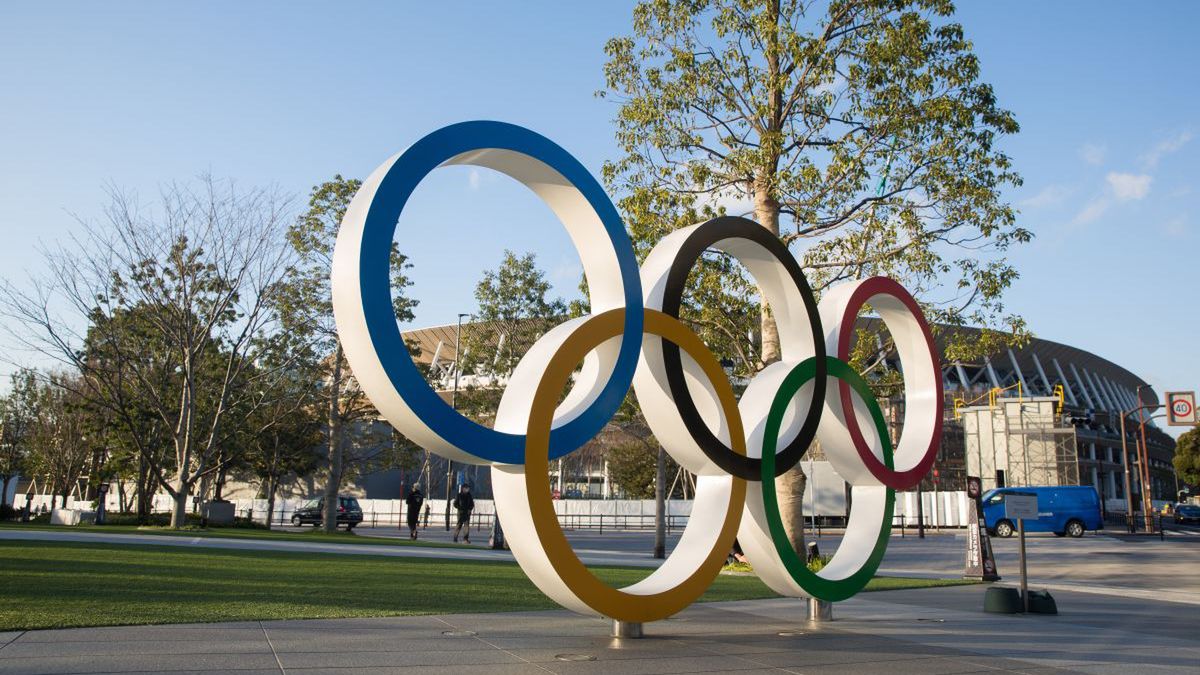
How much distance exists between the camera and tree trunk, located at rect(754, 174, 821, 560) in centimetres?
1464

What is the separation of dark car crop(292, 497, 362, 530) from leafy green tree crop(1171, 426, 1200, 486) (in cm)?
5681

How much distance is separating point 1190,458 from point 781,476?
62.7m

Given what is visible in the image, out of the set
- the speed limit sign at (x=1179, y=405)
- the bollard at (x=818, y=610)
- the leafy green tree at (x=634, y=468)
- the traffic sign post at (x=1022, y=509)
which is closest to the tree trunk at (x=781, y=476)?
the traffic sign post at (x=1022, y=509)

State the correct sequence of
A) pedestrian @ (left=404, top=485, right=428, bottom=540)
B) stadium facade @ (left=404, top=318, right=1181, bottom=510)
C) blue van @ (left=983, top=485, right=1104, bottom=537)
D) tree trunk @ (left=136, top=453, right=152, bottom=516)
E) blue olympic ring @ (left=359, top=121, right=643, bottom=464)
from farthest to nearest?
stadium facade @ (left=404, top=318, right=1181, bottom=510)
blue van @ (left=983, top=485, right=1104, bottom=537)
tree trunk @ (left=136, top=453, right=152, bottom=516)
pedestrian @ (left=404, top=485, right=428, bottom=540)
blue olympic ring @ (left=359, top=121, right=643, bottom=464)

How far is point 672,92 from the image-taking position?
1598 centimetres

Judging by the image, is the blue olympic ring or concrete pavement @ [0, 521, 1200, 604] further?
concrete pavement @ [0, 521, 1200, 604]

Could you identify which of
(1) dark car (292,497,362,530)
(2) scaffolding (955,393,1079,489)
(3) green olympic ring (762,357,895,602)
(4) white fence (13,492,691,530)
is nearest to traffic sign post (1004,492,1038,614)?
(3) green olympic ring (762,357,895,602)

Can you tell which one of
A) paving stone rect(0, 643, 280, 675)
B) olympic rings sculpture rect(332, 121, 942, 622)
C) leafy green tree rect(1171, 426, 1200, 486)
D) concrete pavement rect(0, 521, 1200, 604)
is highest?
leafy green tree rect(1171, 426, 1200, 486)

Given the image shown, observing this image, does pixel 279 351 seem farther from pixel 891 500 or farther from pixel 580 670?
pixel 580 670

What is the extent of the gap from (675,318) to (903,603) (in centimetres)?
578

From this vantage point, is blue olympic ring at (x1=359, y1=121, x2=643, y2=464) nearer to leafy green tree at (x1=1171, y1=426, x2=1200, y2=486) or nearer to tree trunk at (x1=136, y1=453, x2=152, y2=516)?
tree trunk at (x1=136, y1=453, x2=152, y2=516)

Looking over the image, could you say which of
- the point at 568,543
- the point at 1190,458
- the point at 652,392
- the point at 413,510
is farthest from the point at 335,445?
the point at 1190,458

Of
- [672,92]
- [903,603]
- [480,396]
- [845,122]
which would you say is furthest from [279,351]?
[903,603]

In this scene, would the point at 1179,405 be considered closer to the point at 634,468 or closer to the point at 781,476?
the point at 634,468
